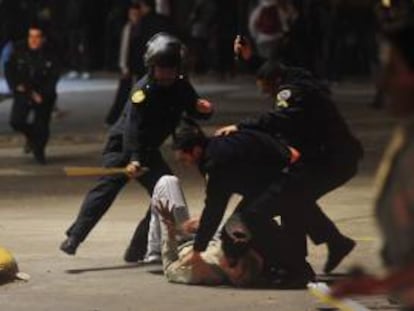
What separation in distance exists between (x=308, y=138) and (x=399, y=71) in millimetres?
4688

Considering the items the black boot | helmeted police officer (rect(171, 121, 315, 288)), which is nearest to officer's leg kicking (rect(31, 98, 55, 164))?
the black boot

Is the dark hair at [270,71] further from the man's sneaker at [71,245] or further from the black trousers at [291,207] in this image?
the man's sneaker at [71,245]

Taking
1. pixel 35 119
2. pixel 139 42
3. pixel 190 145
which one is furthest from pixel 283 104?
pixel 139 42

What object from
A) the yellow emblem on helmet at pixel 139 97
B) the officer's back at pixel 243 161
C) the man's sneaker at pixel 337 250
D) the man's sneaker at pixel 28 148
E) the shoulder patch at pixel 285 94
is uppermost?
the shoulder patch at pixel 285 94

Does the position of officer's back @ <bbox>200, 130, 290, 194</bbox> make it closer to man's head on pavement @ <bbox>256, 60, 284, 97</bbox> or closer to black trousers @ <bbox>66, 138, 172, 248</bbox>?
man's head on pavement @ <bbox>256, 60, 284, 97</bbox>

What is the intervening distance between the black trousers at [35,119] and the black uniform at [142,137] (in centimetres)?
586

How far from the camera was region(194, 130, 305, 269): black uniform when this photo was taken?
824cm

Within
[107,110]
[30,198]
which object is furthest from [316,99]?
[107,110]

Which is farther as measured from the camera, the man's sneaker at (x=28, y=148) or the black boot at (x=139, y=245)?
the man's sneaker at (x=28, y=148)

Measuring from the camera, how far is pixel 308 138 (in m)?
8.50

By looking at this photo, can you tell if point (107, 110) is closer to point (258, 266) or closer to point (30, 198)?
point (30, 198)

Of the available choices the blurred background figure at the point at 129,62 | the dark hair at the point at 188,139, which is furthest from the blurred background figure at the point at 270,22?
the dark hair at the point at 188,139

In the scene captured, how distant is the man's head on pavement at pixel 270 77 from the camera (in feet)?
27.7

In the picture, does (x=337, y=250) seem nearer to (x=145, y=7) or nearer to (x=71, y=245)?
(x=71, y=245)
